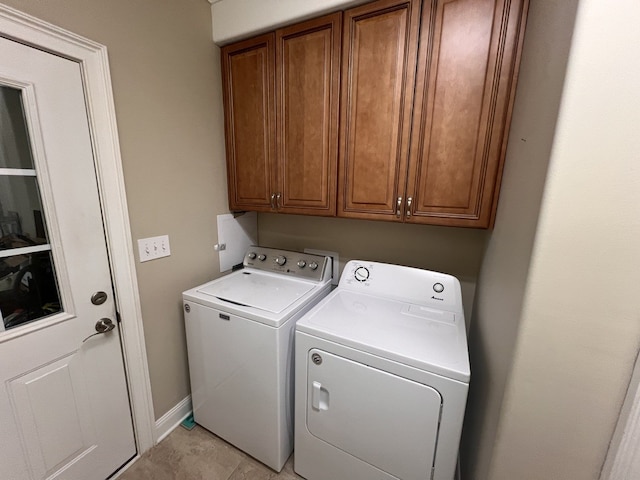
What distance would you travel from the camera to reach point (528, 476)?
2.58ft

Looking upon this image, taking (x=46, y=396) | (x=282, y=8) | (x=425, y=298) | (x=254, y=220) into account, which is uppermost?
(x=282, y=8)

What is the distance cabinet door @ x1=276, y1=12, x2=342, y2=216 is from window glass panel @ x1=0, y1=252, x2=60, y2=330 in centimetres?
114

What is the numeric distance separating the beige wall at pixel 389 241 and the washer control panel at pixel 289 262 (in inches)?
8.7

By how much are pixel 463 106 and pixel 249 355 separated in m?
1.54

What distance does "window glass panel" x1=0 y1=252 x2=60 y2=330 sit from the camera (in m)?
0.99

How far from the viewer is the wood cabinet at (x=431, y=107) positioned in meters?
1.07

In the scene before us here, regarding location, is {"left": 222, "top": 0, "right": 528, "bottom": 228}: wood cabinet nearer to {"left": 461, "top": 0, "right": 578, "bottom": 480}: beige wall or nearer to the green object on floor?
{"left": 461, "top": 0, "right": 578, "bottom": 480}: beige wall

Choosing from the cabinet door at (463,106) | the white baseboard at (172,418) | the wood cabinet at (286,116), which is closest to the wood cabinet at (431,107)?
the cabinet door at (463,106)

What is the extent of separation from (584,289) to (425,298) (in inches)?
31.1

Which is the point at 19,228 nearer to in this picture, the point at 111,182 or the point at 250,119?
the point at 111,182

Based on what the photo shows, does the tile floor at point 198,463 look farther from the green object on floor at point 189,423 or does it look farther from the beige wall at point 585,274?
the beige wall at point 585,274

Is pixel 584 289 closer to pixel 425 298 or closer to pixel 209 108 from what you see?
pixel 425 298

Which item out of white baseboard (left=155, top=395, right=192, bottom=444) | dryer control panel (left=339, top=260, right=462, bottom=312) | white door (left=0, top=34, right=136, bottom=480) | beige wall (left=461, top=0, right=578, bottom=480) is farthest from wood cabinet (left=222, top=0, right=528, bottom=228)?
white baseboard (left=155, top=395, right=192, bottom=444)

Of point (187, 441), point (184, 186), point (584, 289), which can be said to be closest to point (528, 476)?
point (584, 289)
